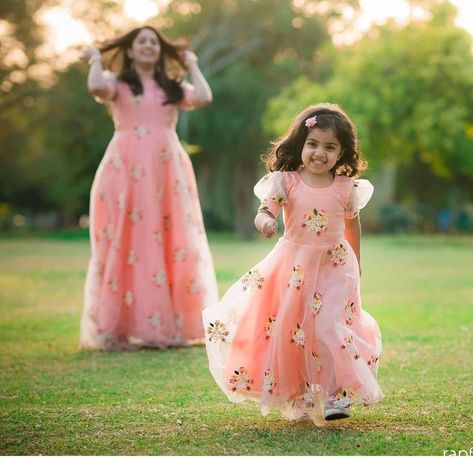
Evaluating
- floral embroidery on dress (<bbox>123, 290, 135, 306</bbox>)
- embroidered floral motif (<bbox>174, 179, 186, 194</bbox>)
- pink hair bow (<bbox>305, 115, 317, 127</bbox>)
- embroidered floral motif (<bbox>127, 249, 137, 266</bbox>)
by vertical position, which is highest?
pink hair bow (<bbox>305, 115, 317, 127</bbox>)

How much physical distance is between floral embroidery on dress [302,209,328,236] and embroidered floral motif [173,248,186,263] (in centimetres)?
297

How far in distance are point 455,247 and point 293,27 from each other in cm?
1214

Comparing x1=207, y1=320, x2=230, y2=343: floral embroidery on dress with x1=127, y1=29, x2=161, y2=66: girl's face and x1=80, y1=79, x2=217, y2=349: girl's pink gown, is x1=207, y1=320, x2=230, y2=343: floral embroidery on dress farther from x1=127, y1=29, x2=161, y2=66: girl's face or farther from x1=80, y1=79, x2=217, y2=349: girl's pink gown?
x1=127, y1=29, x2=161, y2=66: girl's face

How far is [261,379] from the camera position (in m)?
4.32

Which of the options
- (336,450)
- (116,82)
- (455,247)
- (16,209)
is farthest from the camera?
(16,209)

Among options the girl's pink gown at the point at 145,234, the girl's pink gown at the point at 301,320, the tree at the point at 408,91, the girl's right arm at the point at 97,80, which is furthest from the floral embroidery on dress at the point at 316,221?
the tree at the point at 408,91

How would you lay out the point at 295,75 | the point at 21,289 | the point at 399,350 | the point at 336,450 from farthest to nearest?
the point at 295,75, the point at 21,289, the point at 399,350, the point at 336,450

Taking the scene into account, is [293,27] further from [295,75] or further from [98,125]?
[98,125]

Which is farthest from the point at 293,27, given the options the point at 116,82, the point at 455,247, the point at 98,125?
the point at 116,82

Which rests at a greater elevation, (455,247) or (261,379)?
(261,379)

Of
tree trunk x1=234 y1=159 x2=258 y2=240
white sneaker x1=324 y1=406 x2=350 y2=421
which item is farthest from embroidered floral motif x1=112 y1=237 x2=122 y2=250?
tree trunk x1=234 y1=159 x2=258 y2=240

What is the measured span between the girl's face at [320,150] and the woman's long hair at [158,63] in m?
2.99

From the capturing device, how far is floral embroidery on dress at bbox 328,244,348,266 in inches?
171

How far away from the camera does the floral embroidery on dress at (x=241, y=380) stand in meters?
4.34
